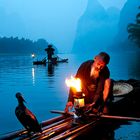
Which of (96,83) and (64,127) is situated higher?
(96,83)

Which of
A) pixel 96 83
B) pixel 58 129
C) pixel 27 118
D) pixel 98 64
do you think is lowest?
pixel 58 129

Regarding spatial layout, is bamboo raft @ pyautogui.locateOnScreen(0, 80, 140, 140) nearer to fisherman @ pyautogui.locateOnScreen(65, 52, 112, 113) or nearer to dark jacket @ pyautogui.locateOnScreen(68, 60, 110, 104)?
fisherman @ pyautogui.locateOnScreen(65, 52, 112, 113)

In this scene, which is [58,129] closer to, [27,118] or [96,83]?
[27,118]

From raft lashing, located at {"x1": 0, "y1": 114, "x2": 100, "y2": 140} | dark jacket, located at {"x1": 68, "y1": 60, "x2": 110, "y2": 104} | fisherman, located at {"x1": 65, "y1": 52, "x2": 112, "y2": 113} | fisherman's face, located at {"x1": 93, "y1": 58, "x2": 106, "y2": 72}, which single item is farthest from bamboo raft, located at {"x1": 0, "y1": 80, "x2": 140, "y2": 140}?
fisherman's face, located at {"x1": 93, "y1": 58, "x2": 106, "y2": 72}

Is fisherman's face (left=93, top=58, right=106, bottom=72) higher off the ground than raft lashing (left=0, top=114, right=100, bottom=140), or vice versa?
fisherman's face (left=93, top=58, right=106, bottom=72)

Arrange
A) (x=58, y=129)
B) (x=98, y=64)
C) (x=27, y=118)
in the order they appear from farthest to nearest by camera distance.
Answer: (x=98, y=64), (x=58, y=129), (x=27, y=118)

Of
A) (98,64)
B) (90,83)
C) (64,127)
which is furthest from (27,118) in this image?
(90,83)

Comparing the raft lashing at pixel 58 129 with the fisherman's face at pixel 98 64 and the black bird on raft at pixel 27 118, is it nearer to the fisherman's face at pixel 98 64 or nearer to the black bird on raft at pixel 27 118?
the black bird on raft at pixel 27 118

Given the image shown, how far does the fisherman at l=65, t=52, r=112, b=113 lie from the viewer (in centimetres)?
861

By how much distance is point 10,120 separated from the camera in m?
14.9

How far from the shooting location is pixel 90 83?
29.8 ft

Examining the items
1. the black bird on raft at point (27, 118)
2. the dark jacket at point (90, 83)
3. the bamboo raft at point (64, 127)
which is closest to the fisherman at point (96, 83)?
the dark jacket at point (90, 83)

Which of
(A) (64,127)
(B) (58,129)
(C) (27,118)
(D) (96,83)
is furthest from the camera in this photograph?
(D) (96,83)

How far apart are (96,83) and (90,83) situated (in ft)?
0.55
